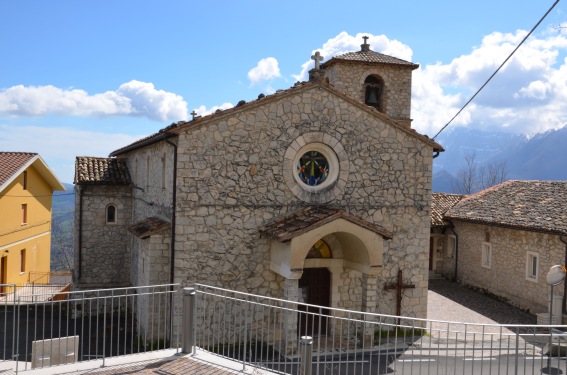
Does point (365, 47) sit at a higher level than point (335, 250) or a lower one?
higher

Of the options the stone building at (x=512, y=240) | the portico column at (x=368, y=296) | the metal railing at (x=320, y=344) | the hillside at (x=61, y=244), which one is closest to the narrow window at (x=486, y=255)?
the stone building at (x=512, y=240)

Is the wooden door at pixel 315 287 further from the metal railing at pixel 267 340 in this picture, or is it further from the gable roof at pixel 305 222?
the gable roof at pixel 305 222

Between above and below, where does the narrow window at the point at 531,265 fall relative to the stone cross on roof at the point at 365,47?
below

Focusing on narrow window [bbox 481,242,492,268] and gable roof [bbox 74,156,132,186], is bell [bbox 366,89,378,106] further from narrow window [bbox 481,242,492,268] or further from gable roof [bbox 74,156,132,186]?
gable roof [bbox 74,156,132,186]

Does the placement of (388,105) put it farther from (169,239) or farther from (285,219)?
(169,239)

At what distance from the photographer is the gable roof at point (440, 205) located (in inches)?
1003

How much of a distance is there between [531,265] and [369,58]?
9878 millimetres

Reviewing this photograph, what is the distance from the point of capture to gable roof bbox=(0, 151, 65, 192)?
23422 millimetres

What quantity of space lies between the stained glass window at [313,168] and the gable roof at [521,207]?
8806 mm

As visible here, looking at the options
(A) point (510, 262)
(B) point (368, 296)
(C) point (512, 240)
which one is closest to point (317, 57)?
(B) point (368, 296)

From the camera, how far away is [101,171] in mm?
21438

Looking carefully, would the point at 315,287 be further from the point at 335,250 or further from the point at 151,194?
Result: the point at 151,194

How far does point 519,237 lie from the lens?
2017cm

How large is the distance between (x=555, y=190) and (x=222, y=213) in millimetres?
15451
